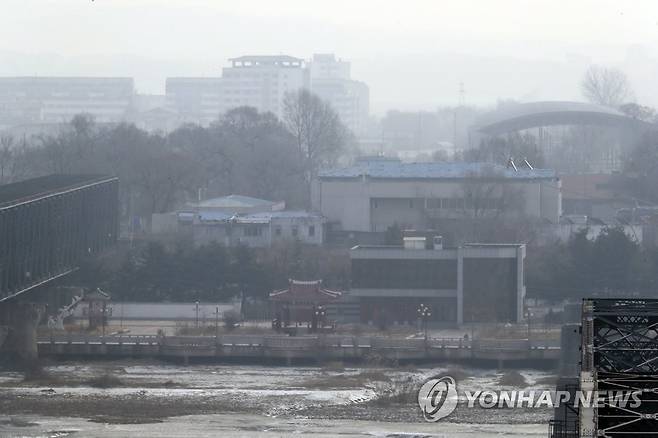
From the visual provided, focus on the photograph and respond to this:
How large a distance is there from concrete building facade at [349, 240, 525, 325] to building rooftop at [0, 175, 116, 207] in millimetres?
4826

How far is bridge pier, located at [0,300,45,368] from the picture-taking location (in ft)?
68.7

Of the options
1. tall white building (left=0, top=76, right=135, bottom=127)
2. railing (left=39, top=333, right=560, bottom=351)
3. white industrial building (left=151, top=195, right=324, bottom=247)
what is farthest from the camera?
tall white building (left=0, top=76, right=135, bottom=127)

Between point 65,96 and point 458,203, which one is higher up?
point 65,96

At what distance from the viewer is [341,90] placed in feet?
300

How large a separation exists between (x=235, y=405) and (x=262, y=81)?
66.6 m

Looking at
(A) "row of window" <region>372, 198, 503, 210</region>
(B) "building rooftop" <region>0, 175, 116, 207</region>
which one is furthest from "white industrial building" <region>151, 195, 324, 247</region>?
(A) "row of window" <region>372, 198, 503, 210</region>

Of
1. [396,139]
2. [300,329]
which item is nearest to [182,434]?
[300,329]

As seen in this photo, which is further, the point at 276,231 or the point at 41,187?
the point at 276,231

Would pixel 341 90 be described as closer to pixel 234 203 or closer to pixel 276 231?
pixel 234 203

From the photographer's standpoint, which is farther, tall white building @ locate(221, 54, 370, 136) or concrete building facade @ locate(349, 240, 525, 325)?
tall white building @ locate(221, 54, 370, 136)

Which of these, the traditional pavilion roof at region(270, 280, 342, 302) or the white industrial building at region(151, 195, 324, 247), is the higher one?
the white industrial building at region(151, 195, 324, 247)

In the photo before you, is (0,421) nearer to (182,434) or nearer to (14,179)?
(182,434)

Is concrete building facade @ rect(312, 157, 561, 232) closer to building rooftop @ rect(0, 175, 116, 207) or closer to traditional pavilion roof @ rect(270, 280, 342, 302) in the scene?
building rooftop @ rect(0, 175, 116, 207)

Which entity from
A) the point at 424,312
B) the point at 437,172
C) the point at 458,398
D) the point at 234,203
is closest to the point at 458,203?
the point at 437,172
